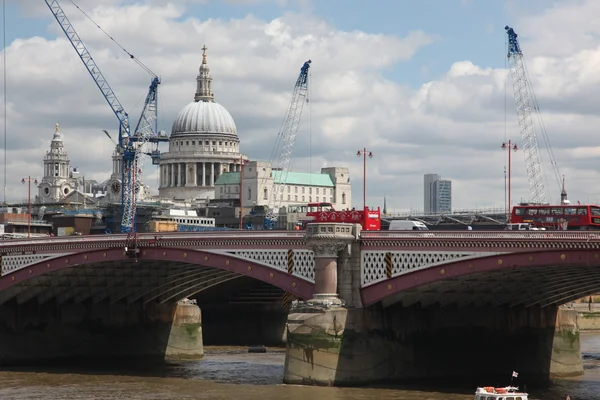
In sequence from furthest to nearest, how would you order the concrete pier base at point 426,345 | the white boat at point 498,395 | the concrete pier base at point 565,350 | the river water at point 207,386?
1. the concrete pier base at point 565,350
2. the concrete pier base at point 426,345
3. the river water at point 207,386
4. the white boat at point 498,395

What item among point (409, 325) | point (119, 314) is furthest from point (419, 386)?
point (119, 314)

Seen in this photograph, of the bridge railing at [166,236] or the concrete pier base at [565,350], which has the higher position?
the bridge railing at [166,236]

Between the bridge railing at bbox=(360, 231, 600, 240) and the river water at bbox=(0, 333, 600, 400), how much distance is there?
7810mm

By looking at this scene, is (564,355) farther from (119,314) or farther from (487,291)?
(119,314)

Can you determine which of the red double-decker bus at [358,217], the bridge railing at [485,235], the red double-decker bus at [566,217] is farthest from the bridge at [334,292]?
the red double-decker bus at [358,217]

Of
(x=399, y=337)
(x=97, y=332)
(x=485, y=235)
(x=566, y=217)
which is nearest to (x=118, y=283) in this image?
(x=97, y=332)

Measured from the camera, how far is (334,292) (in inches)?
2766

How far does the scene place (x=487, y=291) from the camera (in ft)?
245

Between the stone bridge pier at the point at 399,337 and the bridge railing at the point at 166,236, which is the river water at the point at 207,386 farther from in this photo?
the bridge railing at the point at 166,236

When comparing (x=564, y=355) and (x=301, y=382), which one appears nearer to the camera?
(x=301, y=382)

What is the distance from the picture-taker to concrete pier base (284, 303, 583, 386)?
68.1 m

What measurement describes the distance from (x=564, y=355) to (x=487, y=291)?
11169 millimetres

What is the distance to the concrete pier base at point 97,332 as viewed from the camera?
299 ft

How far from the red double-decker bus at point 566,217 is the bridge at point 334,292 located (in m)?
5.35
